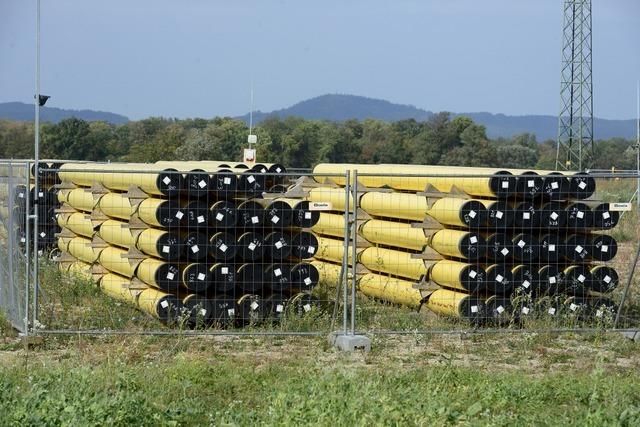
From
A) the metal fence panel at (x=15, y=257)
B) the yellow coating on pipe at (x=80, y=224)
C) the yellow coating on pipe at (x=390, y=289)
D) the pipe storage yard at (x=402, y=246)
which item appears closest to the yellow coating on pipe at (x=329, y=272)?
the yellow coating on pipe at (x=390, y=289)

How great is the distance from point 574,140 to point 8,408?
174 feet

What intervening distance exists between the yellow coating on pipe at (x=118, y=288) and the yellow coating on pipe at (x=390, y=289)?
3.65 m

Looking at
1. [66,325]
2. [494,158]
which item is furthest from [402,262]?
[494,158]

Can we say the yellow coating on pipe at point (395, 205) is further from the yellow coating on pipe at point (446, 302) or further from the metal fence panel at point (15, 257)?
the metal fence panel at point (15, 257)

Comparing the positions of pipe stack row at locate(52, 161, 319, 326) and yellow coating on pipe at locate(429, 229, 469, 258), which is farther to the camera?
yellow coating on pipe at locate(429, 229, 469, 258)

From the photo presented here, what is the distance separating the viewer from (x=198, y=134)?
188 feet

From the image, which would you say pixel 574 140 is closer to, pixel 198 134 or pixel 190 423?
pixel 198 134

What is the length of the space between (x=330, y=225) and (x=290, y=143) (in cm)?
4617

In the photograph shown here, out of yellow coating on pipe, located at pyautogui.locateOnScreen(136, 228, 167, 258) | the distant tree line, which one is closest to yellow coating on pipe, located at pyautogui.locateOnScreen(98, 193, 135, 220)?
yellow coating on pipe, located at pyautogui.locateOnScreen(136, 228, 167, 258)

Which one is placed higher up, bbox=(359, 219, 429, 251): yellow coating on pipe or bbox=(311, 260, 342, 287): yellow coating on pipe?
bbox=(359, 219, 429, 251): yellow coating on pipe

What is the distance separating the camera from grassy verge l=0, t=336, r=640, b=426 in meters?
7.67

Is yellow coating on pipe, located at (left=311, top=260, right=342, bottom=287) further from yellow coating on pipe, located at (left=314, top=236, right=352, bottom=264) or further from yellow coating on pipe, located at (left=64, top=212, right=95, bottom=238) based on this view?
yellow coating on pipe, located at (left=64, top=212, right=95, bottom=238)

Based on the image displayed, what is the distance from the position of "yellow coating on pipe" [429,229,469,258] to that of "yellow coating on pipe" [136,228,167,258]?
3.71 m

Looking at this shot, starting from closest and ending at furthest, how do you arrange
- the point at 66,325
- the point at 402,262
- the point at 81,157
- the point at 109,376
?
1. the point at 109,376
2. the point at 66,325
3. the point at 402,262
4. the point at 81,157
